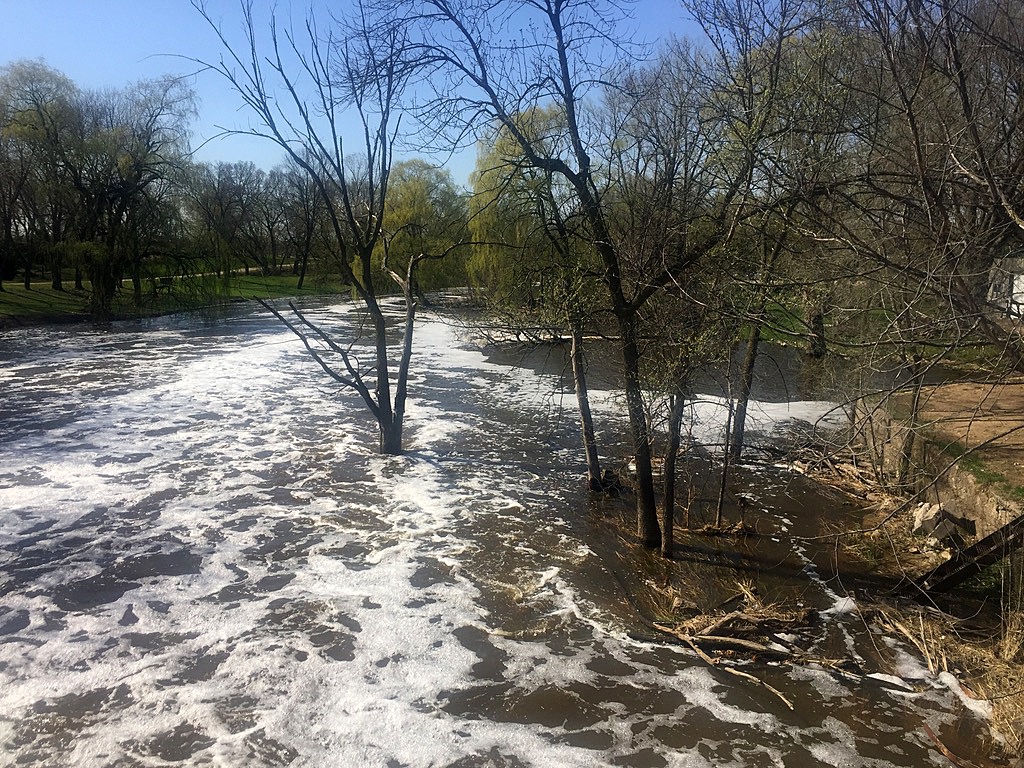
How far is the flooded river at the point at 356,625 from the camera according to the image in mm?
4484

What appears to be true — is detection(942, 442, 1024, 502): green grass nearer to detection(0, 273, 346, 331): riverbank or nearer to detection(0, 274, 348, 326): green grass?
detection(0, 274, 348, 326): green grass

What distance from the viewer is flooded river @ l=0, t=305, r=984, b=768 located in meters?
4.48

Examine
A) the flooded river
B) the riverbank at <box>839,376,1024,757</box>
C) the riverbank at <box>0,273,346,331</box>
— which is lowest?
the flooded river

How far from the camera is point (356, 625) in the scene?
596 centimetres

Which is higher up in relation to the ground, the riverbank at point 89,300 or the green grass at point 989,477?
the riverbank at point 89,300

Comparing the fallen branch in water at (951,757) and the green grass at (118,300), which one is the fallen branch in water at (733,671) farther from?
the green grass at (118,300)

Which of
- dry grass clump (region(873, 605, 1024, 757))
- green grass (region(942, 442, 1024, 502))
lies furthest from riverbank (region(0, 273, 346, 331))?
dry grass clump (region(873, 605, 1024, 757))

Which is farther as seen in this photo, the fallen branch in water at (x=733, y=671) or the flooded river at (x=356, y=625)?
the fallen branch in water at (x=733, y=671)

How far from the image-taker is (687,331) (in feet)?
22.1

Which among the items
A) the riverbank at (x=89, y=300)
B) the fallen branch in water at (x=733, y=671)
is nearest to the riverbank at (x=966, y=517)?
the fallen branch in water at (x=733, y=671)

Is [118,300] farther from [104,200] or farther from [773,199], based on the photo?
[773,199]

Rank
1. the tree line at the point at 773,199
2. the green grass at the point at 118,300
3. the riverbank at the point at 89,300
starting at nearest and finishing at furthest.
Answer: the tree line at the point at 773,199
the riverbank at the point at 89,300
the green grass at the point at 118,300

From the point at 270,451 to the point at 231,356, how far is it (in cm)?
1103

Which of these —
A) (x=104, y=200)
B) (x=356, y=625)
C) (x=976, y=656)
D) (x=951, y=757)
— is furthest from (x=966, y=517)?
(x=104, y=200)
